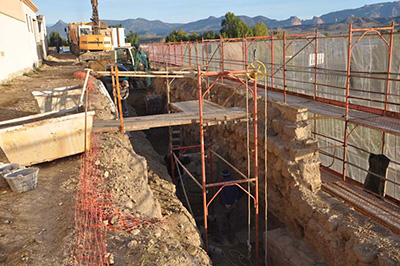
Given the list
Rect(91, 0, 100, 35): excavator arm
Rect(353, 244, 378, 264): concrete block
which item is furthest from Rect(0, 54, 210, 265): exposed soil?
Rect(91, 0, 100, 35): excavator arm

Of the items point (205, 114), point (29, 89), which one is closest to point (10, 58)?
point (29, 89)

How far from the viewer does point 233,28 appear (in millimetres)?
51656

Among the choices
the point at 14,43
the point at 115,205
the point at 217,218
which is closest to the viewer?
the point at 115,205

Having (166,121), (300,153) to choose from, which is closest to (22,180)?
(166,121)

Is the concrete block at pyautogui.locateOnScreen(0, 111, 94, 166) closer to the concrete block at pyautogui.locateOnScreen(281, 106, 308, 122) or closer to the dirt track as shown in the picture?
the dirt track

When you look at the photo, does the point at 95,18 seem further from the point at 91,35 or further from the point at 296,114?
the point at 296,114

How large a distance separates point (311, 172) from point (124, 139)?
4.57 metres

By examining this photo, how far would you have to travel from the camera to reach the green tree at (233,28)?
50.2 m

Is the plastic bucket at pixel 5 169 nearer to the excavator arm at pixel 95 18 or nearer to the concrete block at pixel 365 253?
the concrete block at pixel 365 253

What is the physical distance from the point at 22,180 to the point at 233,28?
49.5m

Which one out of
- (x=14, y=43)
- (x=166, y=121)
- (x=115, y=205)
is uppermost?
(x=14, y=43)

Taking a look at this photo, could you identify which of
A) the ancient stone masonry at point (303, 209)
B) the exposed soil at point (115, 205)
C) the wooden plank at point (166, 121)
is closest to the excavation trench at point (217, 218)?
the ancient stone masonry at point (303, 209)

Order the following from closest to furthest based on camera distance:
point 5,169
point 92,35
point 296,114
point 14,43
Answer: point 5,169 → point 296,114 → point 14,43 → point 92,35

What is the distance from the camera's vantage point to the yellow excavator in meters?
22.6
